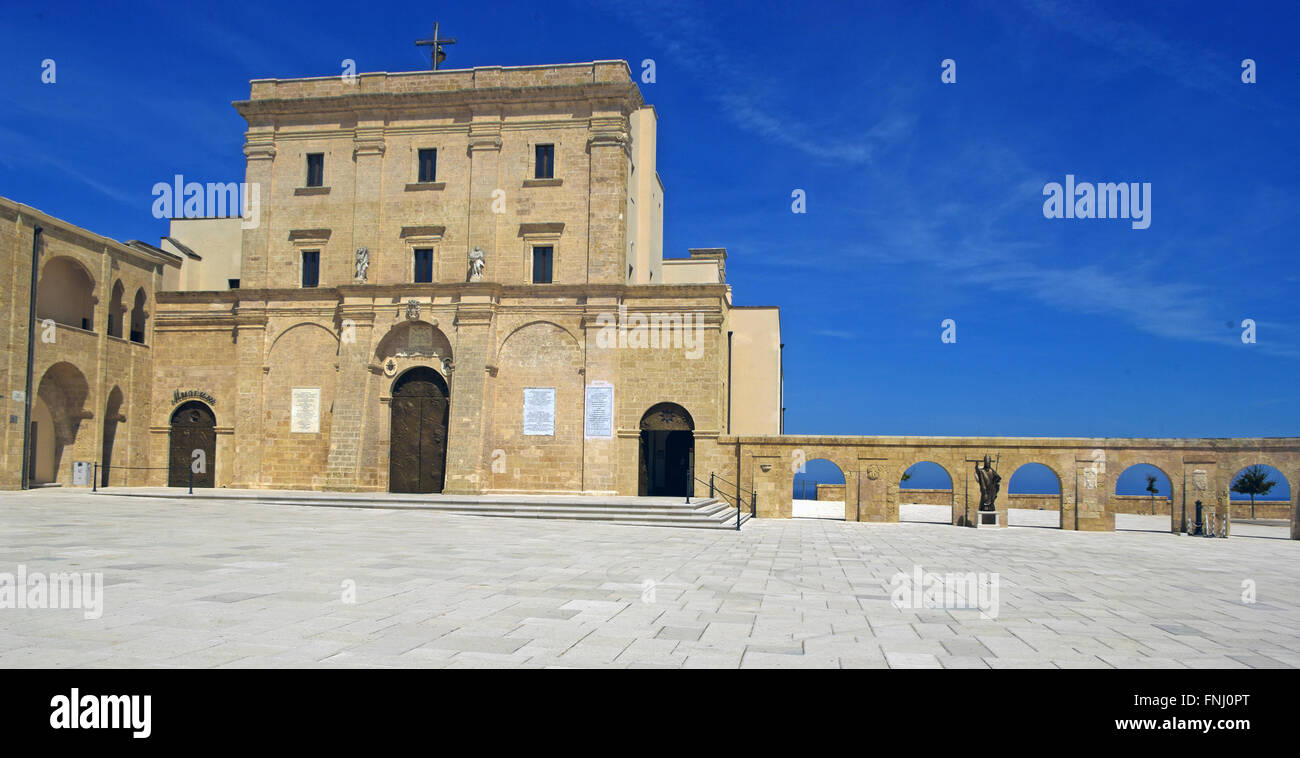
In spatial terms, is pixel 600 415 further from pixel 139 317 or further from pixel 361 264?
pixel 139 317

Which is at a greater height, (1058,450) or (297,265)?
(297,265)

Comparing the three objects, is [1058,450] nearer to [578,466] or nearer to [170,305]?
[578,466]

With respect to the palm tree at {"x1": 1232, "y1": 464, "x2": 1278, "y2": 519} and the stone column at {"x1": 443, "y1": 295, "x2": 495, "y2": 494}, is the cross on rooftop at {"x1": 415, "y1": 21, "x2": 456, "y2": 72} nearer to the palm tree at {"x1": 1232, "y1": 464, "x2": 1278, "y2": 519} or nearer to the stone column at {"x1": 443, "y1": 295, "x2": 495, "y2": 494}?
the stone column at {"x1": 443, "y1": 295, "x2": 495, "y2": 494}

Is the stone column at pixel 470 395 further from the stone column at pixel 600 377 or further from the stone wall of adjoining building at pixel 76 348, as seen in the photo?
the stone wall of adjoining building at pixel 76 348

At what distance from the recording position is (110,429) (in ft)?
99.3

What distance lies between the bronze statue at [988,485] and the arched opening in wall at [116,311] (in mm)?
31239

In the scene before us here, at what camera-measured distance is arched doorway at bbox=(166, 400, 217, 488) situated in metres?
31.3

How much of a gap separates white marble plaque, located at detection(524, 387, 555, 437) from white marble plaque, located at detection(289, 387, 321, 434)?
7893 millimetres

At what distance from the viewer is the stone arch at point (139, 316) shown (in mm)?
31891

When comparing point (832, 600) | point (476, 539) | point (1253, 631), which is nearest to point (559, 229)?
point (476, 539)

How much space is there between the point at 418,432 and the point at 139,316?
1253 centimetres

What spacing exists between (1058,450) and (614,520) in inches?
590

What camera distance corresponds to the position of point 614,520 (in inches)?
926
